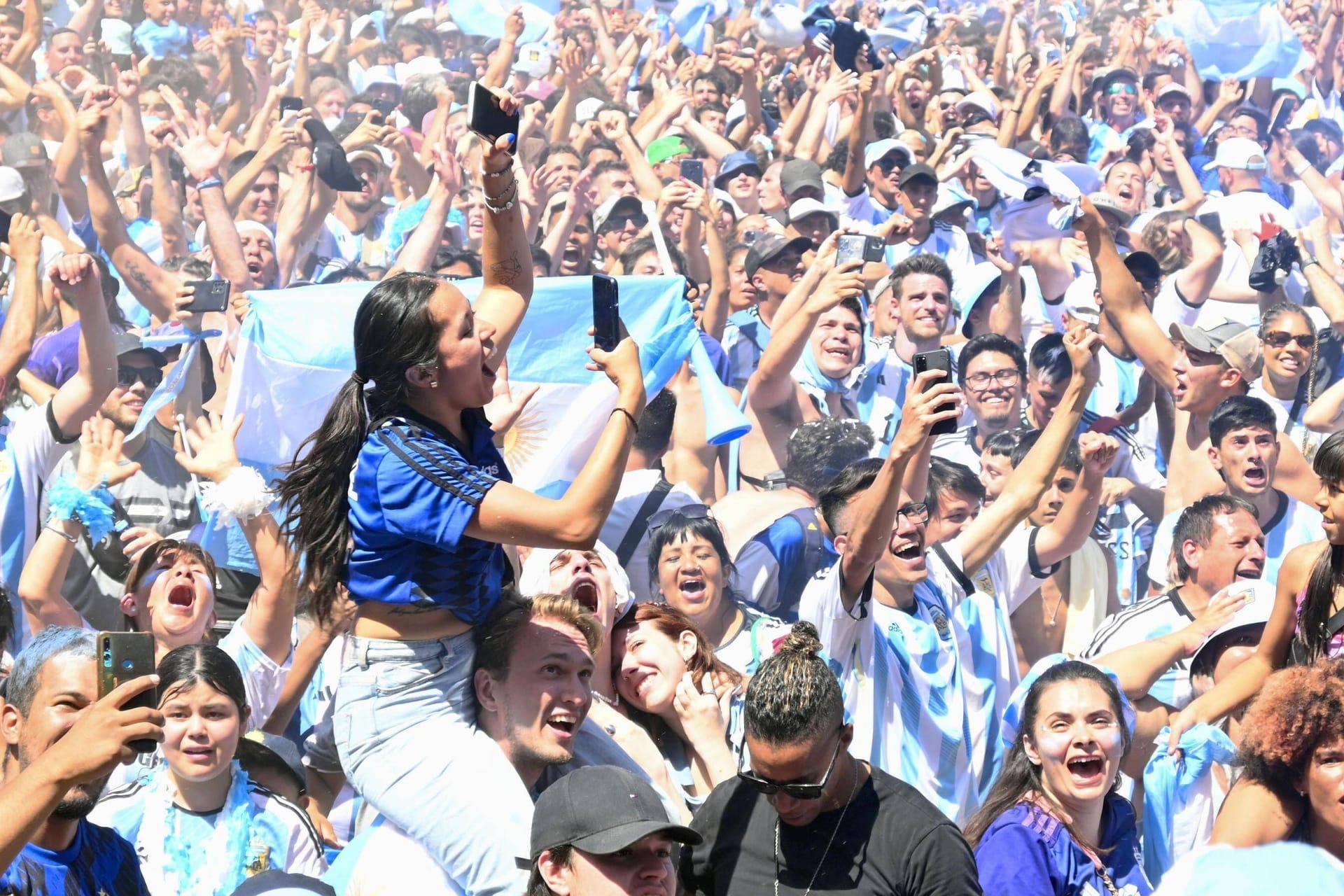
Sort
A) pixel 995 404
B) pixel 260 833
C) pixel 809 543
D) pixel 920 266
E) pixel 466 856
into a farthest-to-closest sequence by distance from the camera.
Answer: pixel 920 266 < pixel 995 404 < pixel 809 543 < pixel 260 833 < pixel 466 856

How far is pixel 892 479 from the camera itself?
379 cm

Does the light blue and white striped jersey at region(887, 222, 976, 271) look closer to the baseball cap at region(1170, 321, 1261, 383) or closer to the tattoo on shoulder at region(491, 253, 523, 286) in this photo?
the baseball cap at region(1170, 321, 1261, 383)

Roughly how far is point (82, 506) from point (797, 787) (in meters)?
3.18

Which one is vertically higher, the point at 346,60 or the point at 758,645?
the point at 758,645

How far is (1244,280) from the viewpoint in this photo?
8555 millimetres

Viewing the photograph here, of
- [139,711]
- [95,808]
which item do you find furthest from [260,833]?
[139,711]

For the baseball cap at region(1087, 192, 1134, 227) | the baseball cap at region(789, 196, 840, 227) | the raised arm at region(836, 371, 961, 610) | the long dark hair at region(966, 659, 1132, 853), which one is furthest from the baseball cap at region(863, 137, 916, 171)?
the long dark hair at region(966, 659, 1132, 853)

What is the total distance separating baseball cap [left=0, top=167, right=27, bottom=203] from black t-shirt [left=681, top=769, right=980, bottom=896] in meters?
6.05

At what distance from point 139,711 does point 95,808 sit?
1616mm

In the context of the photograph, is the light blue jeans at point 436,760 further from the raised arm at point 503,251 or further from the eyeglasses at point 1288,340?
the eyeglasses at point 1288,340

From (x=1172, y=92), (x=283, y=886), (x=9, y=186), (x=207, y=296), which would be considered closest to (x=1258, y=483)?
(x=207, y=296)

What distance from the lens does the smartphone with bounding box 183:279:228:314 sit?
5.87 m

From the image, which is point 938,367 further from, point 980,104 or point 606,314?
point 980,104

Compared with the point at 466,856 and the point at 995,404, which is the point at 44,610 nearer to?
the point at 466,856
